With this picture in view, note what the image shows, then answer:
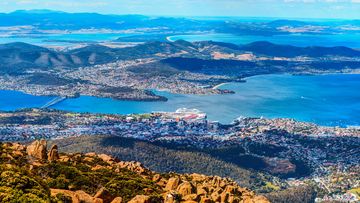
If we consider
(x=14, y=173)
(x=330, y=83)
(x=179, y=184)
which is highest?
(x=14, y=173)

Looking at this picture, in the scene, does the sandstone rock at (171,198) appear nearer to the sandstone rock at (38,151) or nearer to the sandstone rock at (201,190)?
the sandstone rock at (201,190)

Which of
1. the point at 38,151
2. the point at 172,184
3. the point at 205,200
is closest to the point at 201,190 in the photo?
the point at 172,184

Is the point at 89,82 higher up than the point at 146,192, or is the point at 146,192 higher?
the point at 146,192

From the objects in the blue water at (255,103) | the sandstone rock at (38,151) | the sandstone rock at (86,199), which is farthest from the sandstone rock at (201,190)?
the blue water at (255,103)

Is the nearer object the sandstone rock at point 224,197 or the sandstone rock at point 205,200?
the sandstone rock at point 205,200

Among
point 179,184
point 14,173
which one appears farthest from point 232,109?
point 14,173

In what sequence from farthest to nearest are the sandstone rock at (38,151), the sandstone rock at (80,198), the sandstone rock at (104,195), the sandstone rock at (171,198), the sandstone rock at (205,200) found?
1. the sandstone rock at (38,151)
2. the sandstone rock at (205,200)
3. the sandstone rock at (171,198)
4. the sandstone rock at (104,195)
5. the sandstone rock at (80,198)

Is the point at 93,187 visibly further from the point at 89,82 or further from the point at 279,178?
the point at 89,82
